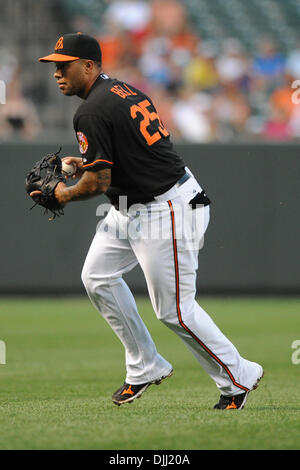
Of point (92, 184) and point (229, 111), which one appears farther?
point (229, 111)

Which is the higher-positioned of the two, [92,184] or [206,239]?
[92,184]

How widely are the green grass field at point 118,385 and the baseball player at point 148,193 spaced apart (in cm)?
40

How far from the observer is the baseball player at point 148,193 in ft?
16.5

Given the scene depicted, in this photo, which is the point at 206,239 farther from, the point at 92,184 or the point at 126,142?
the point at 92,184

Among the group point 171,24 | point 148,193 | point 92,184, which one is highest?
point 92,184

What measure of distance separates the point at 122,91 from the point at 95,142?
43cm

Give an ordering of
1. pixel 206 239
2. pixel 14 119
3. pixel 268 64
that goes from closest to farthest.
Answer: pixel 206 239 < pixel 14 119 < pixel 268 64

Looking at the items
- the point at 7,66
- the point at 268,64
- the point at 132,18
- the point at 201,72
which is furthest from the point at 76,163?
the point at 132,18

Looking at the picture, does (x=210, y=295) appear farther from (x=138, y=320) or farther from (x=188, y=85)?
(x=138, y=320)

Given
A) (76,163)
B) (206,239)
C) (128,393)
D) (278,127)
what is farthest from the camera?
(278,127)

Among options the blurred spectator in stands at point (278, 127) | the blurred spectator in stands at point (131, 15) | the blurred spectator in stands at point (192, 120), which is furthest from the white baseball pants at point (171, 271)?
the blurred spectator in stands at point (131, 15)

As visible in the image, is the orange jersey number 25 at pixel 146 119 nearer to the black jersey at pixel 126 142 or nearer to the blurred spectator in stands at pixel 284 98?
the black jersey at pixel 126 142

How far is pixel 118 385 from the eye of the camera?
6.44 meters

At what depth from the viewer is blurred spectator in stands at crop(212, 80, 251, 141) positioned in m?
12.9
